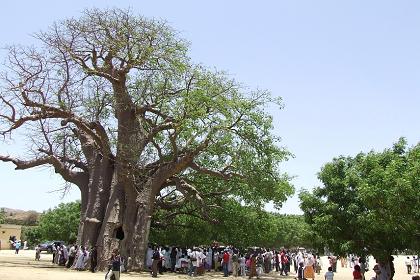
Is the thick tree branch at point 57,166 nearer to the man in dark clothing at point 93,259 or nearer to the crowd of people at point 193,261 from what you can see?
the crowd of people at point 193,261

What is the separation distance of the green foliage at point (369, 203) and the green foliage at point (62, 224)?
40.7 meters

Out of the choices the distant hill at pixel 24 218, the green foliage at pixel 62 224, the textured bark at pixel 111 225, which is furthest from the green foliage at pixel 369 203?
the distant hill at pixel 24 218

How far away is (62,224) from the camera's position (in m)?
59.4

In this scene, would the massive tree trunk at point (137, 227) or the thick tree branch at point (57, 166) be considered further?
the thick tree branch at point (57, 166)

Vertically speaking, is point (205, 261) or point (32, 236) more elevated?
point (32, 236)

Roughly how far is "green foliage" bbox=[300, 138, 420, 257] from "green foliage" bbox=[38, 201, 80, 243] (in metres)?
40.7

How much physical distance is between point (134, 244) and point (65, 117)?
7273 mm

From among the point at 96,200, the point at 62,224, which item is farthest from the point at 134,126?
the point at 62,224

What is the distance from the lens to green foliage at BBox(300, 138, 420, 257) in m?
12.8

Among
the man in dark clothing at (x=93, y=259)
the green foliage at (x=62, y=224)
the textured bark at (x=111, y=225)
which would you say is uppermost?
the green foliage at (x=62, y=224)

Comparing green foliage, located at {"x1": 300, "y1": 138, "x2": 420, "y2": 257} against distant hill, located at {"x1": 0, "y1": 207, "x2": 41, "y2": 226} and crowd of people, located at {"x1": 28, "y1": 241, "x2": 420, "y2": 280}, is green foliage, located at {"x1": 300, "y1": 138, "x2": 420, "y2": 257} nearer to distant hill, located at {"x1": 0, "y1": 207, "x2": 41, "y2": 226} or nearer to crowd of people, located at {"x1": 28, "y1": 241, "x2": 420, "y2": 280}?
crowd of people, located at {"x1": 28, "y1": 241, "x2": 420, "y2": 280}

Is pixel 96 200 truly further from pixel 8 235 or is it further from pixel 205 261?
pixel 8 235

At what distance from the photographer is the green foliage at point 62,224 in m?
58.2

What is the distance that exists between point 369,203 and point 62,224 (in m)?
50.8
